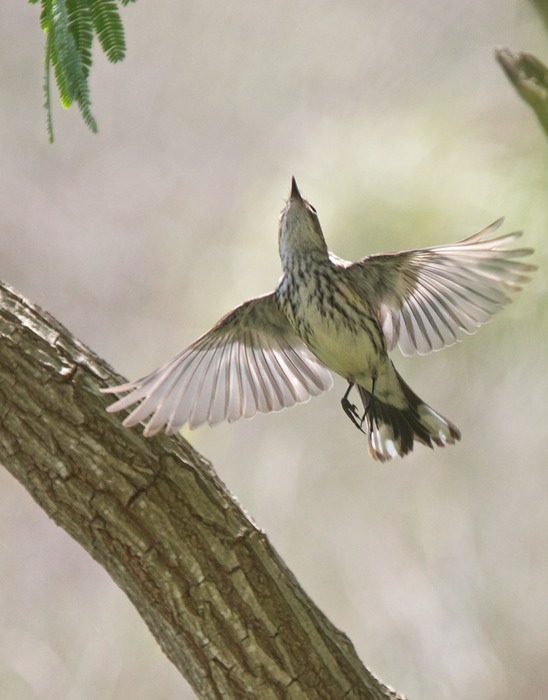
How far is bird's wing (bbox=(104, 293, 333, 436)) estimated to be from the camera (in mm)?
3168

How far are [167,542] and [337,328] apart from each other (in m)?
1.08

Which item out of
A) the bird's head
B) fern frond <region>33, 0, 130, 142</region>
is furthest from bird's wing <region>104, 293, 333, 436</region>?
fern frond <region>33, 0, 130, 142</region>

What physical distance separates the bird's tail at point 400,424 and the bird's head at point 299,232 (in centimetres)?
59

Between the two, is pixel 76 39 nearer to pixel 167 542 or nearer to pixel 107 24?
pixel 107 24

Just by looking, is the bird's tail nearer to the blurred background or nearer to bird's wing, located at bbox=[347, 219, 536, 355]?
bird's wing, located at bbox=[347, 219, 536, 355]

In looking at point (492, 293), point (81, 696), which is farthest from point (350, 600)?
point (492, 293)

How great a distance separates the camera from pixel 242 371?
352 centimetres

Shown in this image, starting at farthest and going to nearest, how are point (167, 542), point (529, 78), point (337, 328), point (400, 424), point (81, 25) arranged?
1. point (400, 424)
2. point (337, 328)
3. point (167, 542)
4. point (81, 25)
5. point (529, 78)

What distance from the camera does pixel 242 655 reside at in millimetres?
2516

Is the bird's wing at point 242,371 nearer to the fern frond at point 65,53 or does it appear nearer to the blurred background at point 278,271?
the fern frond at point 65,53

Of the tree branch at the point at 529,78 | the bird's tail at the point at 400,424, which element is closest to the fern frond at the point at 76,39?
the tree branch at the point at 529,78

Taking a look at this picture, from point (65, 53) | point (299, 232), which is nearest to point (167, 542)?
point (65, 53)

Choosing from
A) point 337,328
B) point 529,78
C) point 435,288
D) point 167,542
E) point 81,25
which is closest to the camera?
point 529,78

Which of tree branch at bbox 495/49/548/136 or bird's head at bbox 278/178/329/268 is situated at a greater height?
bird's head at bbox 278/178/329/268
